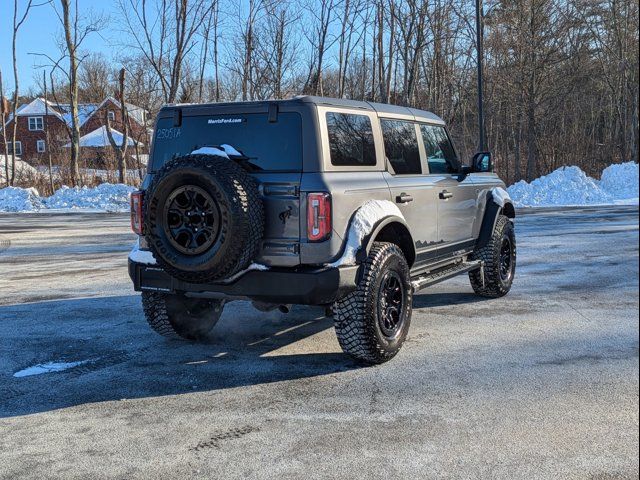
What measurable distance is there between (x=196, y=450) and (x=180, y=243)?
67.2 inches

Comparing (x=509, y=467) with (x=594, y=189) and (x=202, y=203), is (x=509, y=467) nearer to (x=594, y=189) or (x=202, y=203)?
(x=202, y=203)

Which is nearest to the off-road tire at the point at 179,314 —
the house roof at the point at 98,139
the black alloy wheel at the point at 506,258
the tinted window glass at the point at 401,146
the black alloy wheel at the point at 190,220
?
the black alloy wheel at the point at 190,220

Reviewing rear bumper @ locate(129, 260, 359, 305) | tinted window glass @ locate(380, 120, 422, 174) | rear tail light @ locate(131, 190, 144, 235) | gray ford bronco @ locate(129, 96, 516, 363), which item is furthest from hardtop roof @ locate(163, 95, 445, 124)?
→ rear bumper @ locate(129, 260, 359, 305)

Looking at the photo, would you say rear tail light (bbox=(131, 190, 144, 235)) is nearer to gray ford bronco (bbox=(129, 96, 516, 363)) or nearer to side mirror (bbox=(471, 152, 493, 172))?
gray ford bronco (bbox=(129, 96, 516, 363))

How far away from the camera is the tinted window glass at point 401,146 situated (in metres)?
5.97

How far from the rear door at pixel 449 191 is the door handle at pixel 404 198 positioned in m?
0.67

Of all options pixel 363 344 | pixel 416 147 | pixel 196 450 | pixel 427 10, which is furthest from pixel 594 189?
pixel 196 450

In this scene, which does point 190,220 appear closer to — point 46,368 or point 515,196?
point 46,368

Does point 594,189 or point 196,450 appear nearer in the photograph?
point 196,450

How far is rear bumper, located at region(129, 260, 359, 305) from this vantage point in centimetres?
465

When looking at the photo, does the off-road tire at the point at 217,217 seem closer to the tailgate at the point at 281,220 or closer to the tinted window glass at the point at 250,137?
the tailgate at the point at 281,220

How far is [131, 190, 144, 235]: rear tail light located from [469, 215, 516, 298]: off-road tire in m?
4.03

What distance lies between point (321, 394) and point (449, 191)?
3.03m

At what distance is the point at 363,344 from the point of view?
493 centimetres
